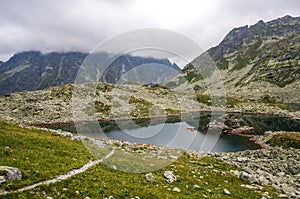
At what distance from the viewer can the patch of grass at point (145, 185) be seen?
725 inches

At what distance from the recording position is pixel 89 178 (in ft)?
70.7

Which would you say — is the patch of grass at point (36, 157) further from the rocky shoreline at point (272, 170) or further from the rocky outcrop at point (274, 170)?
the rocky outcrop at point (274, 170)

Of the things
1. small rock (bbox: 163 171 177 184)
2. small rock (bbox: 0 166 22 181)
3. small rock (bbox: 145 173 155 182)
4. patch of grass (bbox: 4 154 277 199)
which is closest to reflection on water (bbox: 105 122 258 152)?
patch of grass (bbox: 4 154 277 199)

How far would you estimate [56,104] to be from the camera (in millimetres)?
115312

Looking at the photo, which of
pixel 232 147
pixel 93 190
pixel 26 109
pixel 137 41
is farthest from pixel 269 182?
pixel 26 109

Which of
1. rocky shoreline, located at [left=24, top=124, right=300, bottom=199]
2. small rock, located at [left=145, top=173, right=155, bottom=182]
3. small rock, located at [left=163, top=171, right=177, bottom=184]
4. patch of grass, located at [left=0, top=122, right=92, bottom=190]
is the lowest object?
rocky shoreline, located at [left=24, top=124, right=300, bottom=199]

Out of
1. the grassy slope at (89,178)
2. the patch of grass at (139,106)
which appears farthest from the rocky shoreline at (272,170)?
the patch of grass at (139,106)

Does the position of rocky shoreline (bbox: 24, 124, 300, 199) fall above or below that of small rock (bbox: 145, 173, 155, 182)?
below

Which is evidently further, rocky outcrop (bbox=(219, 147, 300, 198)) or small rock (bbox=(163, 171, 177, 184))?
rocky outcrop (bbox=(219, 147, 300, 198))

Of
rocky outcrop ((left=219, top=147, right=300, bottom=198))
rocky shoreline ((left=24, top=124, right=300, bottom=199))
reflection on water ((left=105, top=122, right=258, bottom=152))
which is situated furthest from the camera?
Result: reflection on water ((left=105, top=122, right=258, bottom=152))

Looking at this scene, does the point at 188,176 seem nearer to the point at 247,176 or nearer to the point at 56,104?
the point at 247,176

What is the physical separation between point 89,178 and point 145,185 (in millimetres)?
5113

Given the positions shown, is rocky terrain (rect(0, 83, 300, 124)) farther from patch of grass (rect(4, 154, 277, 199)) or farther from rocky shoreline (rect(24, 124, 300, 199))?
patch of grass (rect(4, 154, 277, 199))

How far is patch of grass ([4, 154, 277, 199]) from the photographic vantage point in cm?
1841
